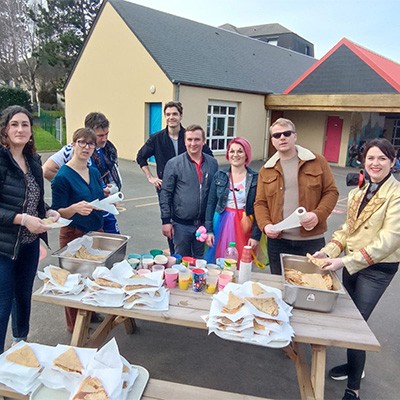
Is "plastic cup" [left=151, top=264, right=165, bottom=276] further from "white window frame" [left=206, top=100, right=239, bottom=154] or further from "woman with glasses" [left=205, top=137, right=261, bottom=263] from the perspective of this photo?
"white window frame" [left=206, top=100, right=239, bottom=154]

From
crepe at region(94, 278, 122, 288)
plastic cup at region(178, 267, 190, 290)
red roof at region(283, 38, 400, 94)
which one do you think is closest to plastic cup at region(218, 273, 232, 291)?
plastic cup at region(178, 267, 190, 290)

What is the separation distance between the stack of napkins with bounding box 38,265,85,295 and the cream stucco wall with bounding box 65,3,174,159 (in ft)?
37.6

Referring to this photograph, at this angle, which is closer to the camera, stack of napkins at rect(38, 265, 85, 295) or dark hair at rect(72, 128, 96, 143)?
stack of napkins at rect(38, 265, 85, 295)

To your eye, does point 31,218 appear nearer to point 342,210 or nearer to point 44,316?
point 44,316

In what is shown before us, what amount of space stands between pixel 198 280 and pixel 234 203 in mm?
1080

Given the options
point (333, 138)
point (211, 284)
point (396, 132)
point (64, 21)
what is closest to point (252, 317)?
point (211, 284)

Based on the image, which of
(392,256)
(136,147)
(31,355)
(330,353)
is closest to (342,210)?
(330,353)

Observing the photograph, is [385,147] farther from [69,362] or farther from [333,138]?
[333,138]

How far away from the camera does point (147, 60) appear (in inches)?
532

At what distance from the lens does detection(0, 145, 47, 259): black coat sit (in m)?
2.20

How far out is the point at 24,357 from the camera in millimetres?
1725

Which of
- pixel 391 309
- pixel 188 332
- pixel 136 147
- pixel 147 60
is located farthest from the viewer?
pixel 136 147

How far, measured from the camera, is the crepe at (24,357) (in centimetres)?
170

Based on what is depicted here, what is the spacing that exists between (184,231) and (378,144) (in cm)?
190
